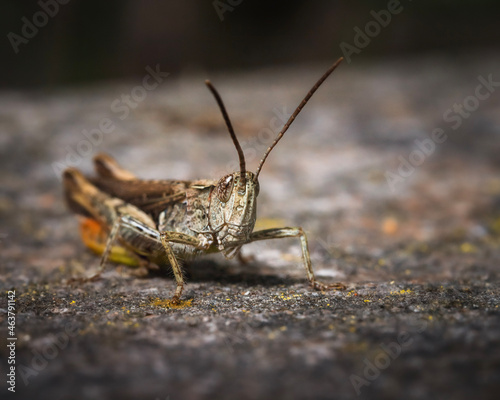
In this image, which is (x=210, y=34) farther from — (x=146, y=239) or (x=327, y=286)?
(x=327, y=286)

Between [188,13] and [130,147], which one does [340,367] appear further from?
[188,13]

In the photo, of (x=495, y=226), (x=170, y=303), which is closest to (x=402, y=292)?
(x=170, y=303)

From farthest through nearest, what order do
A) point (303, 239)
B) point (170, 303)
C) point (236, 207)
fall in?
1. point (303, 239)
2. point (236, 207)
3. point (170, 303)

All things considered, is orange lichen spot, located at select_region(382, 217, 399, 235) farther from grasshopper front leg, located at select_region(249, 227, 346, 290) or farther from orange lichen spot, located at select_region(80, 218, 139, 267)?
orange lichen spot, located at select_region(80, 218, 139, 267)

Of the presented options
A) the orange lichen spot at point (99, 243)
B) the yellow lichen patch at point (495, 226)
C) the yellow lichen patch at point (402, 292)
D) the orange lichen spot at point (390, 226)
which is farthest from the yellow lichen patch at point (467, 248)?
the orange lichen spot at point (99, 243)

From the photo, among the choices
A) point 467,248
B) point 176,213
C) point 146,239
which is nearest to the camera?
point 146,239

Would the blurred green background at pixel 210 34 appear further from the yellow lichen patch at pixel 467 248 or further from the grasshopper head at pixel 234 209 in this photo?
A: the grasshopper head at pixel 234 209

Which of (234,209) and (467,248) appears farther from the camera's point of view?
(467,248)

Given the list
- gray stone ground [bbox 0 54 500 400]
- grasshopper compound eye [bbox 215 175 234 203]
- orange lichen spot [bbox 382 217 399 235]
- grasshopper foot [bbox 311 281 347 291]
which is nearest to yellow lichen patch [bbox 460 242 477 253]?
gray stone ground [bbox 0 54 500 400]
